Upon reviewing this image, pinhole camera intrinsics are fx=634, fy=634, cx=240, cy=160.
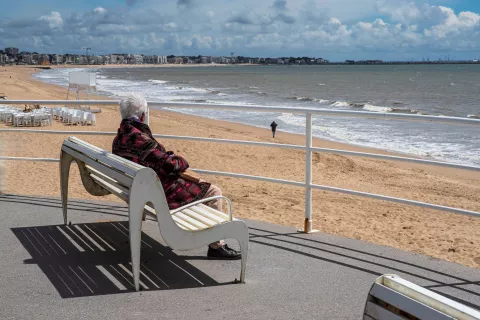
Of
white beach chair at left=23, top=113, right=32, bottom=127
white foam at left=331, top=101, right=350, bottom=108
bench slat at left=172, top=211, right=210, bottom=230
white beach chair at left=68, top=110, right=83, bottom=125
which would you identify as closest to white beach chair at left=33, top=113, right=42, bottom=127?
white beach chair at left=23, top=113, right=32, bottom=127

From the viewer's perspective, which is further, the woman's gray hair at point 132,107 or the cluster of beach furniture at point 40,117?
the cluster of beach furniture at point 40,117

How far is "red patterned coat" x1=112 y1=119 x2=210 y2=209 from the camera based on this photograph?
4469 mm

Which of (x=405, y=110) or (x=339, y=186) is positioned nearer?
(x=339, y=186)

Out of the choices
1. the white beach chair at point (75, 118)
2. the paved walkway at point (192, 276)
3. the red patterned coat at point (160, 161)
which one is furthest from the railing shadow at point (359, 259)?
the white beach chair at point (75, 118)

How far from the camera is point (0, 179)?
694cm

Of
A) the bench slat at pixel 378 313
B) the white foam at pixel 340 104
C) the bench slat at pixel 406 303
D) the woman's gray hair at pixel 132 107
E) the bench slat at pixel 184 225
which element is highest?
the woman's gray hair at pixel 132 107

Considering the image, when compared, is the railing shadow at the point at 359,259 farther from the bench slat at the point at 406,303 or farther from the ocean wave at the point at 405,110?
the ocean wave at the point at 405,110

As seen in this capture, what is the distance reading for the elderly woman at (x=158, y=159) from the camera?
448 cm

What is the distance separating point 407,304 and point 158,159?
2.80m

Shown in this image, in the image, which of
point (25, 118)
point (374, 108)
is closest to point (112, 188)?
point (25, 118)

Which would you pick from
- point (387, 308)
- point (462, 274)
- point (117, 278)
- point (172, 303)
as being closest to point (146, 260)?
point (117, 278)

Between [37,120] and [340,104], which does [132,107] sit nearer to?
[37,120]

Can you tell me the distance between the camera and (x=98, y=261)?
456cm

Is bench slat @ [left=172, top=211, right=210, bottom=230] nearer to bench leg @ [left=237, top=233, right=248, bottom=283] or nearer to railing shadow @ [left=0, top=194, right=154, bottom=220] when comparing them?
bench leg @ [left=237, top=233, right=248, bottom=283]
